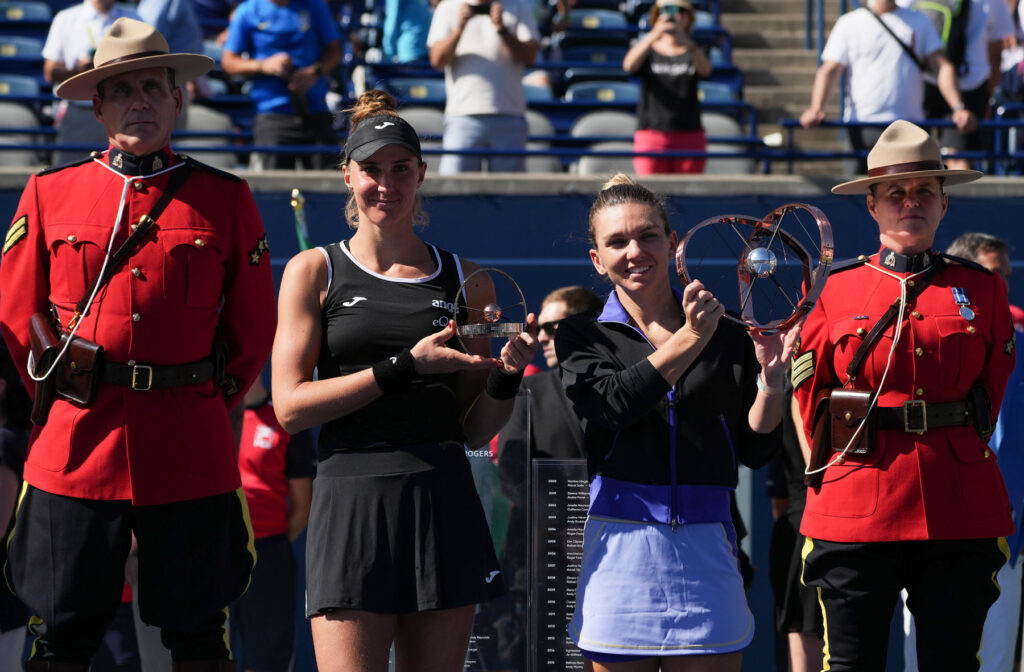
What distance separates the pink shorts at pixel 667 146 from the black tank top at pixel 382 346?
5283 millimetres

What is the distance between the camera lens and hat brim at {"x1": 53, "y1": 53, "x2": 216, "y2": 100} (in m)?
3.37

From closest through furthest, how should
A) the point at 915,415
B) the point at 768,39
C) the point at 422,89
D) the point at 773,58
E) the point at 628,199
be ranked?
the point at 628,199 → the point at 915,415 → the point at 422,89 → the point at 773,58 → the point at 768,39

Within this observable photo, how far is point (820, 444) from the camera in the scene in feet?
12.8

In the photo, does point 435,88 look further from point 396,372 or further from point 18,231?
point 396,372

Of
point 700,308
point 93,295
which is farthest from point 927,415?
point 93,295

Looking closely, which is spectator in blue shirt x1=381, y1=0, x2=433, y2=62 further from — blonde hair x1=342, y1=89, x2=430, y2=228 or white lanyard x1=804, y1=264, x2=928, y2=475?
white lanyard x1=804, y1=264, x2=928, y2=475

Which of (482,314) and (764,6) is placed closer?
(482,314)

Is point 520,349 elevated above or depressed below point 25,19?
below

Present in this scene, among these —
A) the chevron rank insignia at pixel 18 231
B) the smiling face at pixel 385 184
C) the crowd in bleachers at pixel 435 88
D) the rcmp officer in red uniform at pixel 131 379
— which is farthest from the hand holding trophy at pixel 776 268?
the crowd in bleachers at pixel 435 88

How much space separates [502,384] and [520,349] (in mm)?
143

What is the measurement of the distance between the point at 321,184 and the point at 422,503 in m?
4.54

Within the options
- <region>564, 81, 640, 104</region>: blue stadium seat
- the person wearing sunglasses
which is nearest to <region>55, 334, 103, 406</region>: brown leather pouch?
the person wearing sunglasses

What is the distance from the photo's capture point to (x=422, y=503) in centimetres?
316

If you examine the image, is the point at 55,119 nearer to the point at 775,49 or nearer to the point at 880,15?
the point at 880,15
